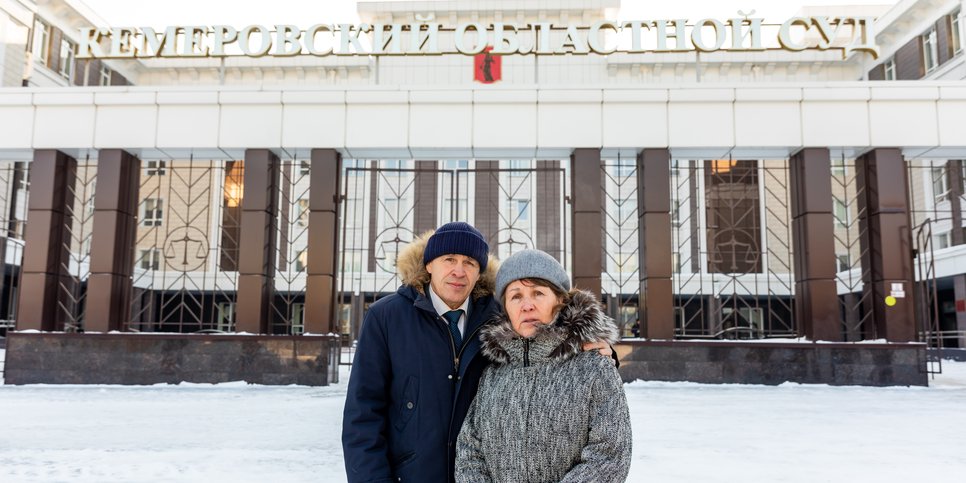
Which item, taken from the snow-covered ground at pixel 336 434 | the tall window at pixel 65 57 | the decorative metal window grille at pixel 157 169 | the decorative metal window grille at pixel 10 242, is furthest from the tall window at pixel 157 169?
the tall window at pixel 65 57

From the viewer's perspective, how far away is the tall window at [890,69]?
3256 centimetres

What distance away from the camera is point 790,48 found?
13570 mm

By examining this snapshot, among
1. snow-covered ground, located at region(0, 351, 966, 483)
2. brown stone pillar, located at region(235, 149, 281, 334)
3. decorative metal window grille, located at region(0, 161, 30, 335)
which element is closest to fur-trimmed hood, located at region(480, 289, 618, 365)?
snow-covered ground, located at region(0, 351, 966, 483)

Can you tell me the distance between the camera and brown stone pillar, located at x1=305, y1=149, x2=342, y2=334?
12883mm

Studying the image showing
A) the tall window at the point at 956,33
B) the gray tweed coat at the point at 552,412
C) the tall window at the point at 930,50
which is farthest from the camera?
the tall window at the point at 930,50

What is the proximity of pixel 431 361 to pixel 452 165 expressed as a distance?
3614cm

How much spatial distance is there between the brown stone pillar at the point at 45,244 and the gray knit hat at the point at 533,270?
13729mm

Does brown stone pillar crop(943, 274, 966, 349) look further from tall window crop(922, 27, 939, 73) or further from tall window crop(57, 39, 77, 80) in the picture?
tall window crop(57, 39, 77, 80)

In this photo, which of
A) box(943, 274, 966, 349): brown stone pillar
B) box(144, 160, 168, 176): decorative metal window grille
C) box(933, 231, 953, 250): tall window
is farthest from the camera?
box(933, 231, 953, 250): tall window

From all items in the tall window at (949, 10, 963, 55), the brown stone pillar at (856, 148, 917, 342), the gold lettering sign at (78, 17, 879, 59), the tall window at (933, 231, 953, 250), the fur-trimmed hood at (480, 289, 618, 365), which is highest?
the tall window at (949, 10, 963, 55)

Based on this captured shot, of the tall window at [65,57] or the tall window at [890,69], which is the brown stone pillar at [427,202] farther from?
the tall window at [890,69]

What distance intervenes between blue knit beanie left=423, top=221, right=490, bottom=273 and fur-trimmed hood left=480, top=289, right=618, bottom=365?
1.25 ft

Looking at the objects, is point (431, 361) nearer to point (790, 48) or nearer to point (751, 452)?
point (751, 452)

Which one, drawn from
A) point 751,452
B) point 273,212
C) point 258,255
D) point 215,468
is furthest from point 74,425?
point 751,452
